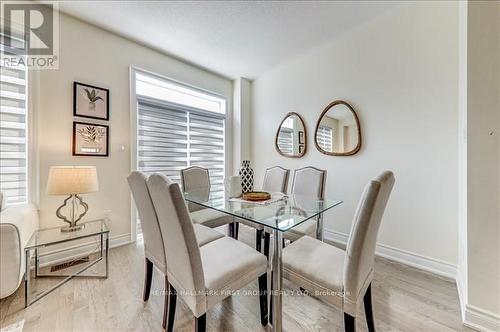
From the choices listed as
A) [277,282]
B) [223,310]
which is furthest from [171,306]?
[277,282]

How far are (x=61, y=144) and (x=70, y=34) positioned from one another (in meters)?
1.16

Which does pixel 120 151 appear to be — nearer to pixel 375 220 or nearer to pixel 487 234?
pixel 375 220

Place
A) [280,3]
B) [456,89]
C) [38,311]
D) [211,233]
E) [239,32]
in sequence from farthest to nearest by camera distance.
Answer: [239,32]
[280,3]
[456,89]
[211,233]
[38,311]

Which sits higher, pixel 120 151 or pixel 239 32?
pixel 239 32

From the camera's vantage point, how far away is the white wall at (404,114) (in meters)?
1.88

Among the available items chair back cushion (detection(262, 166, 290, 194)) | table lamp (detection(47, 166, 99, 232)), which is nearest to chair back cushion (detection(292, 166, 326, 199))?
chair back cushion (detection(262, 166, 290, 194))

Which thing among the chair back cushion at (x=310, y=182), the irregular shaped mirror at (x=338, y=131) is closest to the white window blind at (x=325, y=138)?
the irregular shaped mirror at (x=338, y=131)

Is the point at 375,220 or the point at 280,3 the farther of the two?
the point at 280,3

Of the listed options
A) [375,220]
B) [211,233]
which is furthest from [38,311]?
[375,220]

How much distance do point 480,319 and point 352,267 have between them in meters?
1.08

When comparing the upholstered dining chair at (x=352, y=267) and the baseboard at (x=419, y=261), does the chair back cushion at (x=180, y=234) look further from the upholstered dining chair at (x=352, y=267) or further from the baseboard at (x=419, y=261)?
the baseboard at (x=419, y=261)

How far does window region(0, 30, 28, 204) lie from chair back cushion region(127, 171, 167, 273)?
4.88ft

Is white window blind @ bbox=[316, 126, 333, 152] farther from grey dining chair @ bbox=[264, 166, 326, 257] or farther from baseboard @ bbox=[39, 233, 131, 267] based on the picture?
baseboard @ bbox=[39, 233, 131, 267]

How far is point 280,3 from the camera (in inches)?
78.4
